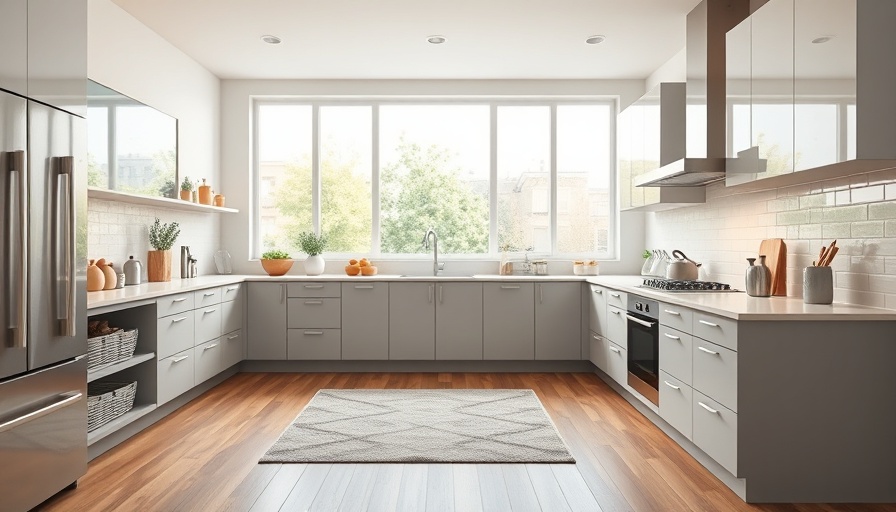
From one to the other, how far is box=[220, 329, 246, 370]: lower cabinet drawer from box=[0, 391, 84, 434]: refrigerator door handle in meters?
2.04

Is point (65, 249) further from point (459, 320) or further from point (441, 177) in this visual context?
point (441, 177)

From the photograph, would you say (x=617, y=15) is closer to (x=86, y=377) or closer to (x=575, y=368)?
(x=575, y=368)

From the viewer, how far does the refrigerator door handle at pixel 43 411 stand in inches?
87.8

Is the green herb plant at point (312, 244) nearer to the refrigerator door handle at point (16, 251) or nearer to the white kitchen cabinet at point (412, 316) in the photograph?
the white kitchen cabinet at point (412, 316)

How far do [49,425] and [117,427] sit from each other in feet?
2.63

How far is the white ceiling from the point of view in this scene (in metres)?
4.10

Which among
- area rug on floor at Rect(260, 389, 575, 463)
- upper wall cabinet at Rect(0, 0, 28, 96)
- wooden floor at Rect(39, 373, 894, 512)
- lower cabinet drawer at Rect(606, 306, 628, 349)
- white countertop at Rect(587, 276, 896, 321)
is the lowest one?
wooden floor at Rect(39, 373, 894, 512)

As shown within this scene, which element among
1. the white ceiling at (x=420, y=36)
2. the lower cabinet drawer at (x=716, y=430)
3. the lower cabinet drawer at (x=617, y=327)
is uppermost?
the white ceiling at (x=420, y=36)

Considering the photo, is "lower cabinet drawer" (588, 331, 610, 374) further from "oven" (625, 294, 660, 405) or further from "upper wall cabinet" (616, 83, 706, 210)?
"upper wall cabinet" (616, 83, 706, 210)

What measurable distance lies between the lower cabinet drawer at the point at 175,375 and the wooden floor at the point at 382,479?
0.18m

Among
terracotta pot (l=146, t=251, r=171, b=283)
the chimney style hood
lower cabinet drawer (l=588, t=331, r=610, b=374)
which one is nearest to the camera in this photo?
the chimney style hood

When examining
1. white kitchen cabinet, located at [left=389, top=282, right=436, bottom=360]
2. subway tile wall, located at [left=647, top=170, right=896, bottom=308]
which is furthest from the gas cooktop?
white kitchen cabinet, located at [left=389, top=282, right=436, bottom=360]

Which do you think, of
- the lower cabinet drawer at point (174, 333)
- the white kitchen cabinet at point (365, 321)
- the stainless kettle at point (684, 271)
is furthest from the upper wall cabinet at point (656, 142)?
the lower cabinet drawer at point (174, 333)

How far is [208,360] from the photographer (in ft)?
14.6
